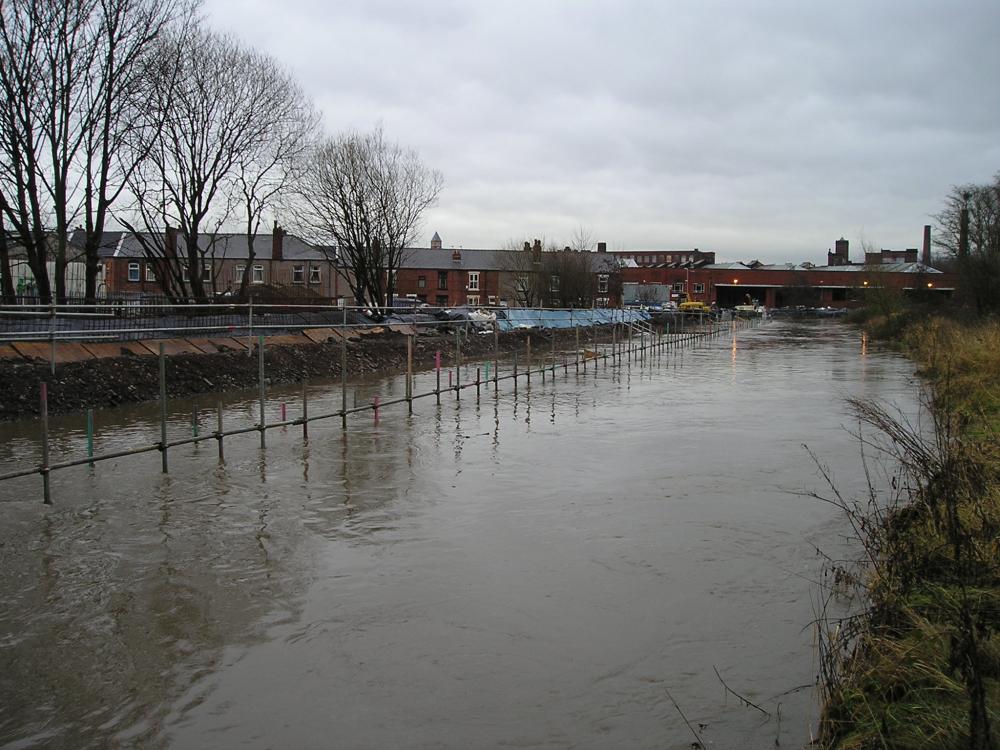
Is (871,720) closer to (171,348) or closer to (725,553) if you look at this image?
(725,553)

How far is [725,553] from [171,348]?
16593mm

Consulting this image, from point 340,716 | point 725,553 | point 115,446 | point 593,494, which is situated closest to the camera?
point 340,716

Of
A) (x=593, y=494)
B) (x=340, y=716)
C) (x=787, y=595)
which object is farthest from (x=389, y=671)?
(x=593, y=494)

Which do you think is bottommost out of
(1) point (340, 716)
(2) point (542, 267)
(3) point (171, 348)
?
(1) point (340, 716)

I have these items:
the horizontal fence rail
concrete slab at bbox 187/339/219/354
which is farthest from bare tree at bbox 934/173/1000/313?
concrete slab at bbox 187/339/219/354

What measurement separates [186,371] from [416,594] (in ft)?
48.0

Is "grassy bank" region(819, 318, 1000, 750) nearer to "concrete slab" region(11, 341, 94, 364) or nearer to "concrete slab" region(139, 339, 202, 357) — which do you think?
"concrete slab" region(11, 341, 94, 364)

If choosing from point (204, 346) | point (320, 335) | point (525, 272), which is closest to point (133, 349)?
point (204, 346)

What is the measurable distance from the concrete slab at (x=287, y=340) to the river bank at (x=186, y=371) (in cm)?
8

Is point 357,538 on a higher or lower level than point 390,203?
lower

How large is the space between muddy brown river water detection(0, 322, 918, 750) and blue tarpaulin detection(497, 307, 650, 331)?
24970mm

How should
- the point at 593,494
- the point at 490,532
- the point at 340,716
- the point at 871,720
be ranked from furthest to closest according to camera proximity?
the point at 593,494 → the point at 490,532 → the point at 340,716 → the point at 871,720

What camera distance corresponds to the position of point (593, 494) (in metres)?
9.88

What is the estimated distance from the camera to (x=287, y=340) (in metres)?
25.5
